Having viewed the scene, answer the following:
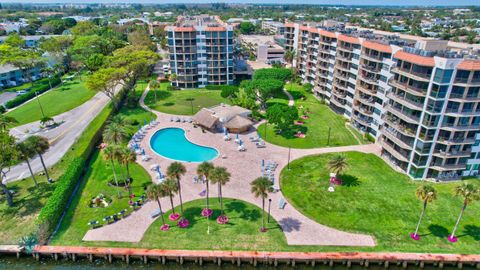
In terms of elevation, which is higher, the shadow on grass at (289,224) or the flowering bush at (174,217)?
the shadow on grass at (289,224)

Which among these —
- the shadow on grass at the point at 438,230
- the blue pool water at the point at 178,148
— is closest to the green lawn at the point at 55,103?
the blue pool water at the point at 178,148

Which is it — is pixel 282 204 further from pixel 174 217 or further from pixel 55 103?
pixel 55 103

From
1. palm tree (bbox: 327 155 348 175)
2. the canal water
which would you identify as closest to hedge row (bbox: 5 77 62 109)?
the canal water

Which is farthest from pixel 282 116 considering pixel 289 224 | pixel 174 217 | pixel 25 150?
pixel 25 150

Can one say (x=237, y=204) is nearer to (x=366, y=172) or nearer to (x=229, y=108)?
(x=366, y=172)

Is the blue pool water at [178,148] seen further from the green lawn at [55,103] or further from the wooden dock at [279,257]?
the green lawn at [55,103]

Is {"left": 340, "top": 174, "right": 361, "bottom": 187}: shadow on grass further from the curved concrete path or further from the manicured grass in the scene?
the curved concrete path

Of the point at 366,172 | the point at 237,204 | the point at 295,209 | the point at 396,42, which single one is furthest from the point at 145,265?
the point at 396,42
